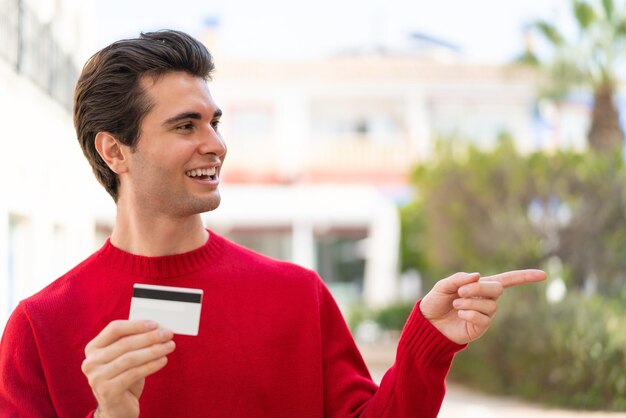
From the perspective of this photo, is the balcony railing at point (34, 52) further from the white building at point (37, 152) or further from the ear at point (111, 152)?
the ear at point (111, 152)

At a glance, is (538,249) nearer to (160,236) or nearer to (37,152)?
(37,152)

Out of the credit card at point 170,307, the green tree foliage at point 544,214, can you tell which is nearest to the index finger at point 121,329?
the credit card at point 170,307

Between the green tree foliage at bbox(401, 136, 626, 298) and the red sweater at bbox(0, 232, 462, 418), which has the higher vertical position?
the green tree foliage at bbox(401, 136, 626, 298)

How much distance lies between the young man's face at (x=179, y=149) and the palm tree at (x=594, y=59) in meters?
16.0

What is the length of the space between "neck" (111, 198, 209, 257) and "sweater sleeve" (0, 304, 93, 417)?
338 mm

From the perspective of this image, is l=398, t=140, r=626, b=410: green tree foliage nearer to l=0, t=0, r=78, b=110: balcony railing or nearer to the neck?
l=0, t=0, r=78, b=110: balcony railing

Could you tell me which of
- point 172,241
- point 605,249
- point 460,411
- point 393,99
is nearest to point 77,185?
point 460,411

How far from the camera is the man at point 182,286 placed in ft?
8.54

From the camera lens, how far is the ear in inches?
110

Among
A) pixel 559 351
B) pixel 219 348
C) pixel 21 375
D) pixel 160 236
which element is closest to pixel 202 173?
pixel 160 236

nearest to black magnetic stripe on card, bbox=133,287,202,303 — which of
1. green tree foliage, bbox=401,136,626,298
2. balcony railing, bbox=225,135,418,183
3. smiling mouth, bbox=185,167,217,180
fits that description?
smiling mouth, bbox=185,167,217,180

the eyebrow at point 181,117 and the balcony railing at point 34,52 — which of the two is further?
the balcony railing at point 34,52

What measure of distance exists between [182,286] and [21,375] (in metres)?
0.47

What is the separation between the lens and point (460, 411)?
12.0 m
